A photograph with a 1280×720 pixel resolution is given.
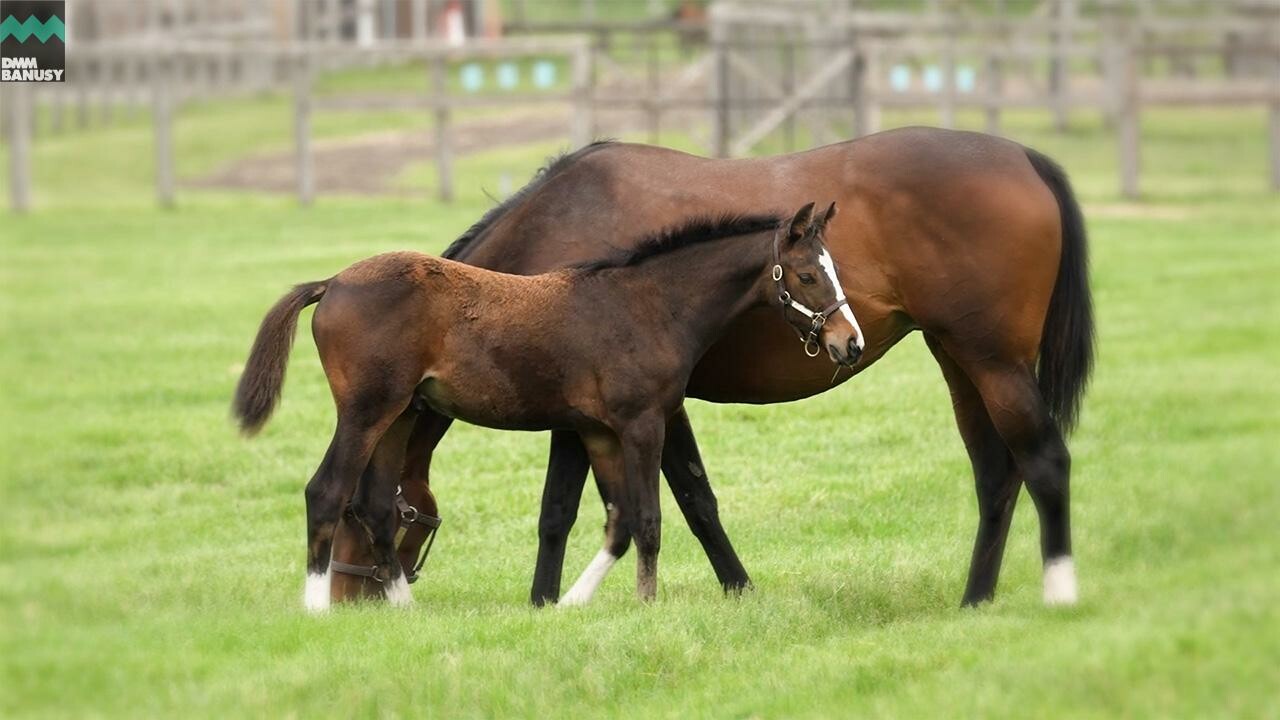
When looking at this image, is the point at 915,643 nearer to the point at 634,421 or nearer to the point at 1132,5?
the point at 634,421

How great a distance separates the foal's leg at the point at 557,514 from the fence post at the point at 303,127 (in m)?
17.6

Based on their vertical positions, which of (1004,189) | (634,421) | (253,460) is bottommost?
(253,460)

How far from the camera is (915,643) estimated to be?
22.7 ft

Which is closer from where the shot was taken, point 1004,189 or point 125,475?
point 1004,189

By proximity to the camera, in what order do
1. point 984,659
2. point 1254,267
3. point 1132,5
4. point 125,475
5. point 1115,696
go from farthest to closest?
1. point 1132,5
2. point 1254,267
3. point 125,475
4. point 984,659
5. point 1115,696

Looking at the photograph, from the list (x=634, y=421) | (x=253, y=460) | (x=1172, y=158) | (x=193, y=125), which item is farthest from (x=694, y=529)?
(x=193, y=125)

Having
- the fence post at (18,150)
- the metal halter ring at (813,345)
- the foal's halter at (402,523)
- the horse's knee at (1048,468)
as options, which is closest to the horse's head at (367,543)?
the foal's halter at (402,523)

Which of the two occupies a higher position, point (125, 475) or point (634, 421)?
point (634, 421)

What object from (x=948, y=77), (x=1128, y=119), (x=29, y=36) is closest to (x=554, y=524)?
(x=29, y=36)

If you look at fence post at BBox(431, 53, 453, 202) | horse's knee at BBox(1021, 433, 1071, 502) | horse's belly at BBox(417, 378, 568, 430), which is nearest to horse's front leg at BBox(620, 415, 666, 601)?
horse's belly at BBox(417, 378, 568, 430)

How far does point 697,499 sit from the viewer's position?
8.12 metres

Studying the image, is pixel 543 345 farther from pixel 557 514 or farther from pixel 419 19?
pixel 419 19

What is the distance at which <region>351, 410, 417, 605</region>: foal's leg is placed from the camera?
7633 mm

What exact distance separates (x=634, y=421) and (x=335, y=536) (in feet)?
4.78
